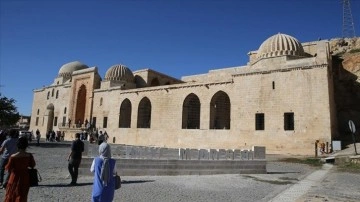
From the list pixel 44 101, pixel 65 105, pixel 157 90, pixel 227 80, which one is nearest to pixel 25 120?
pixel 44 101

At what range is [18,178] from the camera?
414 cm

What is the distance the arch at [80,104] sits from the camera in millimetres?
34562

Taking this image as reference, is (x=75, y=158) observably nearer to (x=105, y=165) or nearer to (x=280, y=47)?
(x=105, y=165)

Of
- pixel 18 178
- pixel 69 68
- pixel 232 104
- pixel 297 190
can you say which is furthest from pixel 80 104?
pixel 18 178

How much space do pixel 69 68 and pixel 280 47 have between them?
30.8 metres

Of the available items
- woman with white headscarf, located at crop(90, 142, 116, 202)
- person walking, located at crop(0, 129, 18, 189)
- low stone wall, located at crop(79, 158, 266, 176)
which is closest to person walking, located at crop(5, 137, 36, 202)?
woman with white headscarf, located at crop(90, 142, 116, 202)

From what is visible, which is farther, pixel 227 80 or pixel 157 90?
pixel 157 90

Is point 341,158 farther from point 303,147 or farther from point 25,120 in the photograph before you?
point 25,120

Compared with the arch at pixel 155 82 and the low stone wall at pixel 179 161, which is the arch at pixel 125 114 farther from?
the low stone wall at pixel 179 161

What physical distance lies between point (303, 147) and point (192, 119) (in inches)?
398

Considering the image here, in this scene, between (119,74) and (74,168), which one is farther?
(119,74)

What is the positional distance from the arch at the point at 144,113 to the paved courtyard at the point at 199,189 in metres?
18.2

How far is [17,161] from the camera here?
4.22m

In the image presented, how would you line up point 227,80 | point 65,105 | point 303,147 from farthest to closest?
point 65,105 → point 227,80 → point 303,147
